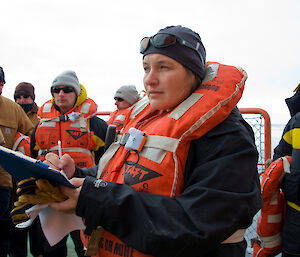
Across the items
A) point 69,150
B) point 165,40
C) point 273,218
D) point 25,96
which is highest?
point 165,40

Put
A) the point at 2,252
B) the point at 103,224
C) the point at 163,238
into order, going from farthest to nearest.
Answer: the point at 2,252 < the point at 103,224 < the point at 163,238

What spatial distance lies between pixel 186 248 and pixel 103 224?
363mm

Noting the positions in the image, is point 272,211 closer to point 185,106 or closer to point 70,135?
point 185,106

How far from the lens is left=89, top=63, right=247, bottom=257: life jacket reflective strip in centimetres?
116

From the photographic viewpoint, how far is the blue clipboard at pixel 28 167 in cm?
98

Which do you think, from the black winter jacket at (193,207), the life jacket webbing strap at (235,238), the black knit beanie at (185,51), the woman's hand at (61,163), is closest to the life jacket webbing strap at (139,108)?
the black knit beanie at (185,51)

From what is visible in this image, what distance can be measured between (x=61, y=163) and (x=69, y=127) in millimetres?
1748

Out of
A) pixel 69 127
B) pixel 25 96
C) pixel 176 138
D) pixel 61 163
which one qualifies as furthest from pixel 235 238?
pixel 25 96

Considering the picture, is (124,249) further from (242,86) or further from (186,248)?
(242,86)

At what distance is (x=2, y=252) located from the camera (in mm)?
3152

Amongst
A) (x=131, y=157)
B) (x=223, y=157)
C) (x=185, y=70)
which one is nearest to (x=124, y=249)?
(x=131, y=157)

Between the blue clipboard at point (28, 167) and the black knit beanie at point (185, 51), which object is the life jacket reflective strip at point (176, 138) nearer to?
the black knit beanie at point (185, 51)

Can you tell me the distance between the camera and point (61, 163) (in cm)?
160

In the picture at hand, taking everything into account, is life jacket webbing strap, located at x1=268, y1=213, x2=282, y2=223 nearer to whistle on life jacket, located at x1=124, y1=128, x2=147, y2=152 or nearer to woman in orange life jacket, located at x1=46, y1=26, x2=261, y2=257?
woman in orange life jacket, located at x1=46, y1=26, x2=261, y2=257
